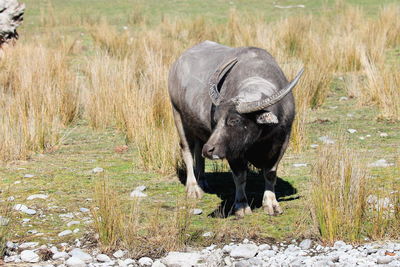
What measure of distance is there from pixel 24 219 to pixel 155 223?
131cm

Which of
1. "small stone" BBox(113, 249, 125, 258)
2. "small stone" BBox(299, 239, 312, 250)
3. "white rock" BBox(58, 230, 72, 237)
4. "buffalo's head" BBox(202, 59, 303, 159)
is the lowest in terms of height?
"white rock" BBox(58, 230, 72, 237)

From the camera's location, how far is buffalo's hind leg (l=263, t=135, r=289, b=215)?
6180 millimetres

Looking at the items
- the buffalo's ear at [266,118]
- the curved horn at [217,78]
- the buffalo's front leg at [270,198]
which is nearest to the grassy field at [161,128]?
the buffalo's front leg at [270,198]

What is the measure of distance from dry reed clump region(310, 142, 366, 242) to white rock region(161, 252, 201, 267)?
A: 100 centimetres

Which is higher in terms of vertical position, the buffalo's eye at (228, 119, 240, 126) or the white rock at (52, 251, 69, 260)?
the buffalo's eye at (228, 119, 240, 126)

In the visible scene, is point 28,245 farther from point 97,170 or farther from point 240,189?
point 97,170

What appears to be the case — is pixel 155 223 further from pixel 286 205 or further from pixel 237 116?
pixel 286 205

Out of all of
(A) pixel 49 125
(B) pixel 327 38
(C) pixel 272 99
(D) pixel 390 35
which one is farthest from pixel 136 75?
(C) pixel 272 99

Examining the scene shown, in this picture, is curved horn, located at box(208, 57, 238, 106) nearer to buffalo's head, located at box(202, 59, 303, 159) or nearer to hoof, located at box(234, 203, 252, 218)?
buffalo's head, located at box(202, 59, 303, 159)

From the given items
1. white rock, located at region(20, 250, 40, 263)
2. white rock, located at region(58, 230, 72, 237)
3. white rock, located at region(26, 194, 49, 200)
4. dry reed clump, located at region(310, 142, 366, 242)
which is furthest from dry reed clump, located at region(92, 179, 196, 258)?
white rock, located at region(26, 194, 49, 200)

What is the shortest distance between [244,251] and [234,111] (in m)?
1.14

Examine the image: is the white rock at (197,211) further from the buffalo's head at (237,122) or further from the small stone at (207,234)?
the buffalo's head at (237,122)

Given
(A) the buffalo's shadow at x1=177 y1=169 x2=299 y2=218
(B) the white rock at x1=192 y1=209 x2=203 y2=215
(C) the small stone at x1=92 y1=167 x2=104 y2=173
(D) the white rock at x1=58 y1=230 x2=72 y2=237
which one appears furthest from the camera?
(C) the small stone at x1=92 y1=167 x2=104 y2=173

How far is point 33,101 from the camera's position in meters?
9.34
